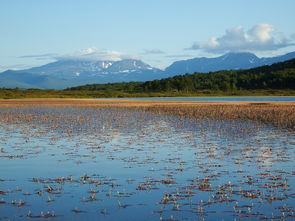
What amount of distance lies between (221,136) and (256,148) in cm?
649

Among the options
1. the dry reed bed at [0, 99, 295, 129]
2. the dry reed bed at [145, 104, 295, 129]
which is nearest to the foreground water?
the dry reed bed at [145, 104, 295, 129]

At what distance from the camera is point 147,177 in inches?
738

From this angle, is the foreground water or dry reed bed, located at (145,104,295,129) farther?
dry reed bed, located at (145,104,295,129)

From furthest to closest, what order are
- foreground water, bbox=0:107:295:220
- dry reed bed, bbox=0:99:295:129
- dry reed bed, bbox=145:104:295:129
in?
dry reed bed, bbox=0:99:295:129 → dry reed bed, bbox=145:104:295:129 → foreground water, bbox=0:107:295:220

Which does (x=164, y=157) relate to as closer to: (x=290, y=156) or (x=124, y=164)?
(x=124, y=164)

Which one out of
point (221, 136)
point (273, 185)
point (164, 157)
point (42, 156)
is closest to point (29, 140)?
point (42, 156)

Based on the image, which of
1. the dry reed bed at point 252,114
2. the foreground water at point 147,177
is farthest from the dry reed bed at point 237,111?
the foreground water at point 147,177

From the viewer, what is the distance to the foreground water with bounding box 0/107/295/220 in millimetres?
14023

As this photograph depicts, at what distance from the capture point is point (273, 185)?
1705 cm

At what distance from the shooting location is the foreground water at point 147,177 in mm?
14023

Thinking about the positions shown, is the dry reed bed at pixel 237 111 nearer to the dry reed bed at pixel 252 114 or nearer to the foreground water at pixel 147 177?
the dry reed bed at pixel 252 114

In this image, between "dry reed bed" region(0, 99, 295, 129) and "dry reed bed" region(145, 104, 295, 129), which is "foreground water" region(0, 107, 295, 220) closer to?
"dry reed bed" region(145, 104, 295, 129)

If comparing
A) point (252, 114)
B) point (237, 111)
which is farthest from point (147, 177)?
point (237, 111)

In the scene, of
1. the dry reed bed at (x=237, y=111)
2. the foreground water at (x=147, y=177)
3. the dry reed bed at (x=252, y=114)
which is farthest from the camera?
the dry reed bed at (x=237, y=111)
